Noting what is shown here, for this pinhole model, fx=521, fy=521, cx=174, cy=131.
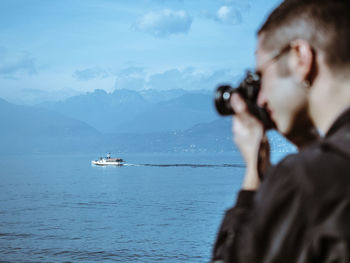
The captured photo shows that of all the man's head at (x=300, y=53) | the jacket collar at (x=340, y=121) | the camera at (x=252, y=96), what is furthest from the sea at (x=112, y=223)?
the jacket collar at (x=340, y=121)

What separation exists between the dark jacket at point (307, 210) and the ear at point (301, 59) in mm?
221

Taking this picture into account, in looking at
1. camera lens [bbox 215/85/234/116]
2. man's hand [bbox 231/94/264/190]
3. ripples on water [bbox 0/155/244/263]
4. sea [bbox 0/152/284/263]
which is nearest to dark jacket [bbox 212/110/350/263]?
man's hand [bbox 231/94/264/190]

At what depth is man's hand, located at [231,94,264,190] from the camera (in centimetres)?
151

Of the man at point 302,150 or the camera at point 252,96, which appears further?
the camera at point 252,96

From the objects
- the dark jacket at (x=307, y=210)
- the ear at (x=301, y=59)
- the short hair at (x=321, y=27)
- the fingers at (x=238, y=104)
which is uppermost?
the short hair at (x=321, y=27)

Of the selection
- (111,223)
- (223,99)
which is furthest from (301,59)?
(111,223)

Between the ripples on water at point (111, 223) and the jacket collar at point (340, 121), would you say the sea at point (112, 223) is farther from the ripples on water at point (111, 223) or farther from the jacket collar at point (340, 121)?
the jacket collar at point (340, 121)

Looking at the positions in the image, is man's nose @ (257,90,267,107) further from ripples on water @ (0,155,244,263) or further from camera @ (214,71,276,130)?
ripples on water @ (0,155,244,263)

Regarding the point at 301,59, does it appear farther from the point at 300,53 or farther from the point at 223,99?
the point at 223,99

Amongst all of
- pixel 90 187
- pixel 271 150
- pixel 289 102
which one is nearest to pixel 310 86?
pixel 289 102

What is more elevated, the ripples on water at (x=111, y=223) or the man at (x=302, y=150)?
the man at (x=302, y=150)

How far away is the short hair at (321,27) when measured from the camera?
4.35ft

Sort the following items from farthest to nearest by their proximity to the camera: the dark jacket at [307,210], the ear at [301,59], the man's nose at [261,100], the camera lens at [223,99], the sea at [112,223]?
the sea at [112,223], the camera lens at [223,99], the man's nose at [261,100], the ear at [301,59], the dark jacket at [307,210]

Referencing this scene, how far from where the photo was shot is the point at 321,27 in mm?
1325
